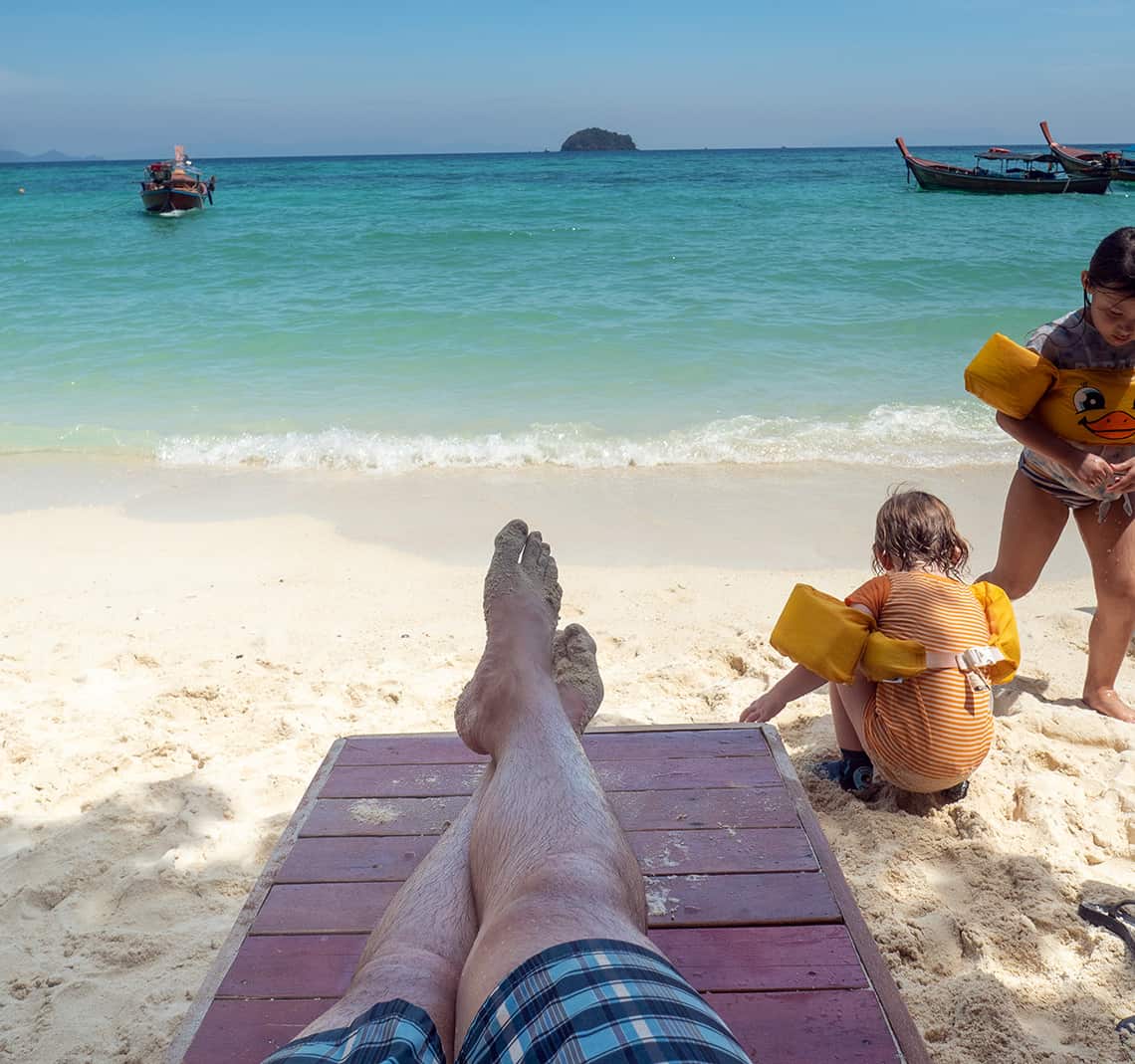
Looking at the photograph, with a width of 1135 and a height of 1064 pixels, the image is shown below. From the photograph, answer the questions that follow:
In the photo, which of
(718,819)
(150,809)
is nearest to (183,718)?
(150,809)

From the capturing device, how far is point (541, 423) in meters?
7.20

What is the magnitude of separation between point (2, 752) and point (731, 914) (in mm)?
2408

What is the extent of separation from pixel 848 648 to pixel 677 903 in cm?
85

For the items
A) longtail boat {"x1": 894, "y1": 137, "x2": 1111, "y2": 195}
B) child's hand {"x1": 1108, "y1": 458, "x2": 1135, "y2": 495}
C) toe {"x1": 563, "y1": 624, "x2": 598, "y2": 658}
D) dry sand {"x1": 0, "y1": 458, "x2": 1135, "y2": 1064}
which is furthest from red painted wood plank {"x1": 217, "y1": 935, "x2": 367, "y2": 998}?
longtail boat {"x1": 894, "y1": 137, "x2": 1111, "y2": 195}

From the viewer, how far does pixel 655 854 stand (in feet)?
6.61

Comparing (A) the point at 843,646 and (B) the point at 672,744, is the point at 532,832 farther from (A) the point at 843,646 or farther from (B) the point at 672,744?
(A) the point at 843,646

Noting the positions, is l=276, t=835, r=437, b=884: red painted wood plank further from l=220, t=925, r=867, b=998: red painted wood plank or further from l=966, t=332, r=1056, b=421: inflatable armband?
l=966, t=332, r=1056, b=421: inflatable armband

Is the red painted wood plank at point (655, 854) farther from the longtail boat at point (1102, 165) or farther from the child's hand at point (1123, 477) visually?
the longtail boat at point (1102, 165)

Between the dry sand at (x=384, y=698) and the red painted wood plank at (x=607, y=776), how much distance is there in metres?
0.40

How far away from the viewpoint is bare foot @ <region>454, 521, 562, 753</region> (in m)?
1.95

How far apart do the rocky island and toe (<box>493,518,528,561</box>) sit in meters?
117

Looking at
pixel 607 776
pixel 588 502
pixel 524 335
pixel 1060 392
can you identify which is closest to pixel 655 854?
pixel 607 776

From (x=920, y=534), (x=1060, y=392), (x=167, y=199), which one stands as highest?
(x=167, y=199)

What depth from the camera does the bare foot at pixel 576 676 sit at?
2.15 metres
